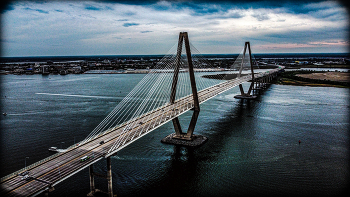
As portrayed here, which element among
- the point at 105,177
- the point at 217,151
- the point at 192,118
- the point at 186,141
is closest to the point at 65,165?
the point at 105,177

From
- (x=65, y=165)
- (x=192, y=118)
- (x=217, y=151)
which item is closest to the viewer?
(x=65, y=165)

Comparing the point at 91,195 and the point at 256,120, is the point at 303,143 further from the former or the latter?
the point at 91,195

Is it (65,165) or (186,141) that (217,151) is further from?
(65,165)

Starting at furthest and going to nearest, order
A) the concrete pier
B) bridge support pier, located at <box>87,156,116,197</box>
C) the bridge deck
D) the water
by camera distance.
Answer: the concrete pier < the water < bridge support pier, located at <box>87,156,116,197</box> < the bridge deck

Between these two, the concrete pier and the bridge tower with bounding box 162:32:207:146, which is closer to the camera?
the bridge tower with bounding box 162:32:207:146

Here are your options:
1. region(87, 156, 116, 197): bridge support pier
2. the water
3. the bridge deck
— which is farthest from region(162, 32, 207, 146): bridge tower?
region(87, 156, 116, 197): bridge support pier

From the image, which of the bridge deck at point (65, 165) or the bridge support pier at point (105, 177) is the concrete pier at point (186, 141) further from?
the bridge support pier at point (105, 177)

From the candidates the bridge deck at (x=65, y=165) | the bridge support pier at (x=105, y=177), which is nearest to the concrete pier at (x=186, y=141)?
the bridge deck at (x=65, y=165)

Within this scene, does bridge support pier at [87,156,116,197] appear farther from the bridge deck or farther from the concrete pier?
the concrete pier

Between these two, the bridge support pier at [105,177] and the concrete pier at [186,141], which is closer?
the bridge support pier at [105,177]
